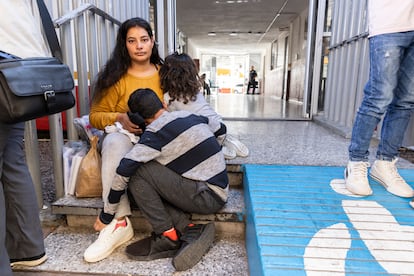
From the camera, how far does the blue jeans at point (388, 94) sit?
1.31 metres

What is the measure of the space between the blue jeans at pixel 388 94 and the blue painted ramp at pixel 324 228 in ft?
0.75

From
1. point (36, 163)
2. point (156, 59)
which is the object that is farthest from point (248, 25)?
point (36, 163)

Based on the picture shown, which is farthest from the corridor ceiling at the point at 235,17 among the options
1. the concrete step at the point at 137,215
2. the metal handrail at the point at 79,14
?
the concrete step at the point at 137,215

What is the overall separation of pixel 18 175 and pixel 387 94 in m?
1.56

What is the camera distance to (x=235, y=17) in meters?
8.92

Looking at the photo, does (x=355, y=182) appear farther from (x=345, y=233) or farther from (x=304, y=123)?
(x=304, y=123)

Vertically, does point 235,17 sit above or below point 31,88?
above

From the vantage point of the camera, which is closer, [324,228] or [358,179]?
[324,228]

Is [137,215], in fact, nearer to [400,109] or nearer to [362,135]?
[362,135]

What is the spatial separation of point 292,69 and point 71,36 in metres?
8.71

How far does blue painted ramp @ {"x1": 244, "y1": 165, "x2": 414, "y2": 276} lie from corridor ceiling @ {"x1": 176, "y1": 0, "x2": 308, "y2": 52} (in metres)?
6.59

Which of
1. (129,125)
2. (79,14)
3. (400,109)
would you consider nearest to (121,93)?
(129,125)

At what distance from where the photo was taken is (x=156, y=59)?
1.82 meters

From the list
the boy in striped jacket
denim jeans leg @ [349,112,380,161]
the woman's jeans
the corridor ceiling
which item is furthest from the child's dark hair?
the corridor ceiling
